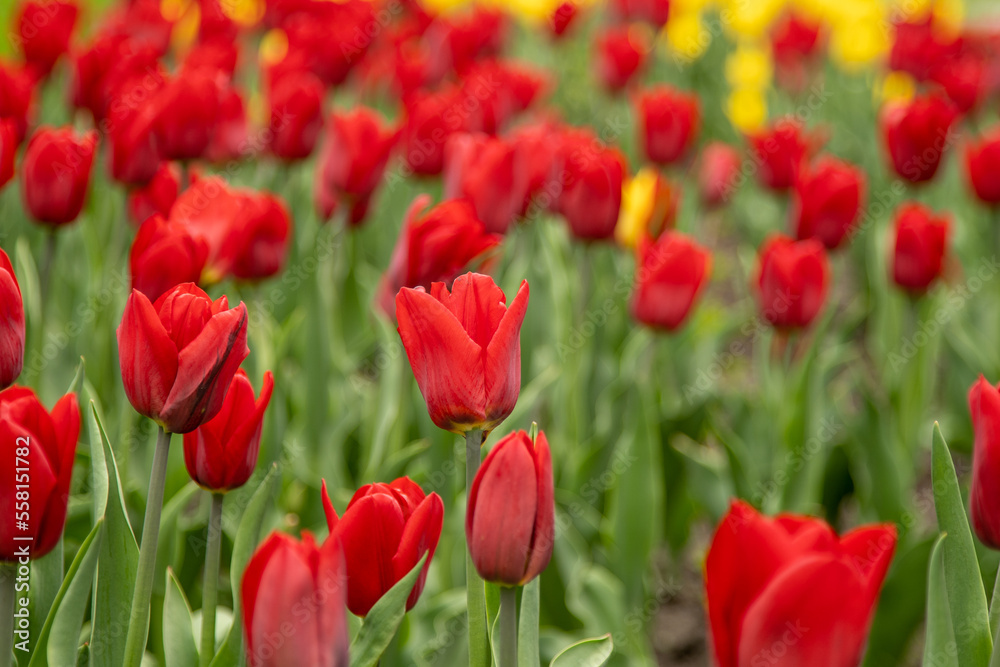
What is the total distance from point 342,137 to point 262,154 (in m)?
0.76

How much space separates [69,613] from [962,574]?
0.80 metres

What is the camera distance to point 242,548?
98cm

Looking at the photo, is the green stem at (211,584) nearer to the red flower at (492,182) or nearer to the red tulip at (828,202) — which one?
the red flower at (492,182)

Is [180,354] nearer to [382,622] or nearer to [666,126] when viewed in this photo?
[382,622]

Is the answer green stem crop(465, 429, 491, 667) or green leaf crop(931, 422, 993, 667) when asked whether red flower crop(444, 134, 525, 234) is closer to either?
green stem crop(465, 429, 491, 667)

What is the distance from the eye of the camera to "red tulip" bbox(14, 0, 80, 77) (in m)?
2.40

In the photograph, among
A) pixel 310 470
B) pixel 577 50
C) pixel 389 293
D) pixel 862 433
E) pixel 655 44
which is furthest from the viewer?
pixel 577 50

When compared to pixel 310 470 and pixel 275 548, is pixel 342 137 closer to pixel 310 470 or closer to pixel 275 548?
pixel 310 470

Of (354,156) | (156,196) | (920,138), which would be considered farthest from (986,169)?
(156,196)

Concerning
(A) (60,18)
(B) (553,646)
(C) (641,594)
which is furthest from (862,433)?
(A) (60,18)

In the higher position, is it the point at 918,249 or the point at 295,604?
the point at 295,604

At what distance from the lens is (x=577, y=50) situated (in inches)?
216

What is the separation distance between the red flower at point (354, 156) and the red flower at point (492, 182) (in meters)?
0.22

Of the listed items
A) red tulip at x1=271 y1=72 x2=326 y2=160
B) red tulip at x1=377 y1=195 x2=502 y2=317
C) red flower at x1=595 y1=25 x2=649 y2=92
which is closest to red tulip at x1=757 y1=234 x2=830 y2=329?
red tulip at x1=377 y1=195 x2=502 y2=317
